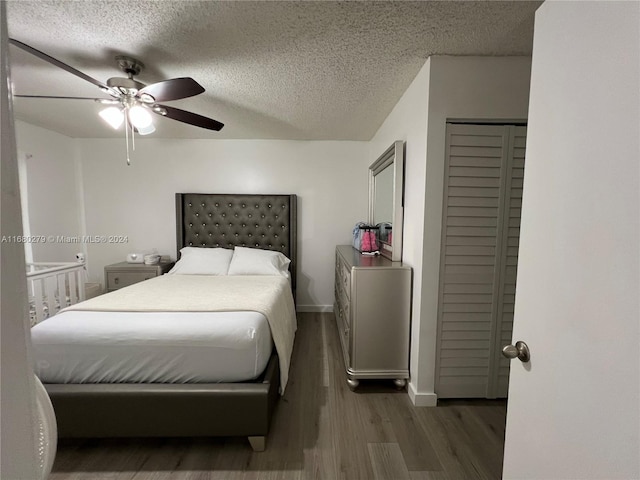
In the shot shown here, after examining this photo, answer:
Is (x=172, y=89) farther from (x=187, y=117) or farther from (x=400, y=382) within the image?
(x=400, y=382)

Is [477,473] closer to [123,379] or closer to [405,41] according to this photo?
[123,379]

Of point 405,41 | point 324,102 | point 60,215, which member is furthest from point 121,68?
point 60,215

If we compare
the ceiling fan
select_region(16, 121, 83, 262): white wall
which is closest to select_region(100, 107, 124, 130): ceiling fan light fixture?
the ceiling fan

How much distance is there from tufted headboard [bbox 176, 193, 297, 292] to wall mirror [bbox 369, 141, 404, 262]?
1.01 m

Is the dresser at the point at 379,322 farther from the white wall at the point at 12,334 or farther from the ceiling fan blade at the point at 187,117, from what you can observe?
the white wall at the point at 12,334

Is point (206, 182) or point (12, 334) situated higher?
point (206, 182)

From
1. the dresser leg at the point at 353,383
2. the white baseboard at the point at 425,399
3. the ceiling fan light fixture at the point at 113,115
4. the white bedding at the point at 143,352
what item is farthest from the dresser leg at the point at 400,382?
the ceiling fan light fixture at the point at 113,115

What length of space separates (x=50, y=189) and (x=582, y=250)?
4.44m

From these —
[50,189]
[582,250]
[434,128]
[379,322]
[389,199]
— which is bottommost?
[379,322]

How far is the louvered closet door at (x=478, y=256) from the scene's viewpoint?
5.56ft

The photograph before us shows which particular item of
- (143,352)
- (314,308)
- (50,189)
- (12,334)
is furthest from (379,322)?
(50,189)

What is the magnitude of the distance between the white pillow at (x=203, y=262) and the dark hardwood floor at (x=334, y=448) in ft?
5.03

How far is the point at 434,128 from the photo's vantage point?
165cm

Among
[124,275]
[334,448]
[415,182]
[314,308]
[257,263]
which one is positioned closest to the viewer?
[334,448]
